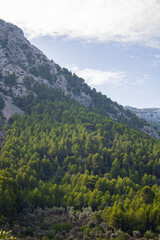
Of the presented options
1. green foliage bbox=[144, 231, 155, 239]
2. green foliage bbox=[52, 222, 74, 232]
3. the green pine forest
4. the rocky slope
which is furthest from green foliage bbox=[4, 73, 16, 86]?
green foliage bbox=[144, 231, 155, 239]

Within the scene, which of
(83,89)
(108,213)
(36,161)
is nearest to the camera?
(108,213)

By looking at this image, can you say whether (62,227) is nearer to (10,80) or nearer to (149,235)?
(149,235)

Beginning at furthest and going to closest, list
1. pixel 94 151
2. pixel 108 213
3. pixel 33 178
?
pixel 94 151
pixel 33 178
pixel 108 213

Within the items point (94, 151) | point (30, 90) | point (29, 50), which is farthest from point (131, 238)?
point (29, 50)

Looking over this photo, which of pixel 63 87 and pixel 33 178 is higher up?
pixel 63 87

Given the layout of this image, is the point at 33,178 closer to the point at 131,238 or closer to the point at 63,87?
the point at 131,238

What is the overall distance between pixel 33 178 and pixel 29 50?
14704 centimetres

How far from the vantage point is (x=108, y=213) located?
39.5m

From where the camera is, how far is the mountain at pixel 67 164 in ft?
124

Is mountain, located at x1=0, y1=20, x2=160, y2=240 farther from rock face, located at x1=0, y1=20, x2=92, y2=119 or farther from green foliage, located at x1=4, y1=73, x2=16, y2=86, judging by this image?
rock face, located at x1=0, y1=20, x2=92, y2=119

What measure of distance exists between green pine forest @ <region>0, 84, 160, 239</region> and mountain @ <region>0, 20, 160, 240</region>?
0.61 feet

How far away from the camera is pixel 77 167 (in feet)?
238

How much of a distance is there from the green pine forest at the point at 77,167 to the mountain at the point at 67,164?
0.19 metres

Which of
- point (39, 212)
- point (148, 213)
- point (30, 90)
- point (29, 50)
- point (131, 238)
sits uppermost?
point (29, 50)
